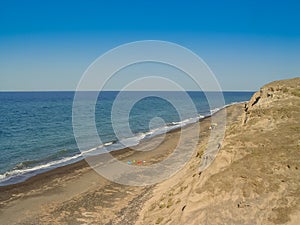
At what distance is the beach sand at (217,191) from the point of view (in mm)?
9000

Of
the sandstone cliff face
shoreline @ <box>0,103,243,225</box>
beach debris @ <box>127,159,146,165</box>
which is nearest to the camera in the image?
the sandstone cliff face

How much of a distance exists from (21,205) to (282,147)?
14198 mm

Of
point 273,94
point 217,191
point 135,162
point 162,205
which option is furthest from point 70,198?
point 273,94

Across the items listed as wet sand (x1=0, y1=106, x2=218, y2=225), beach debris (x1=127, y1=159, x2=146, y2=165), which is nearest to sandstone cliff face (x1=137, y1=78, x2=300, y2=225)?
wet sand (x1=0, y1=106, x2=218, y2=225)

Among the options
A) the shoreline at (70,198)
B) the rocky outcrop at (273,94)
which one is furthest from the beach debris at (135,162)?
the rocky outcrop at (273,94)

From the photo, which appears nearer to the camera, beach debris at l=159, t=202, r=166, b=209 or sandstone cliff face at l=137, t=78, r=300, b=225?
sandstone cliff face at l=137, t=78, r=300, b=225

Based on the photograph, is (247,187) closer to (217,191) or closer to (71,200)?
(217,191)

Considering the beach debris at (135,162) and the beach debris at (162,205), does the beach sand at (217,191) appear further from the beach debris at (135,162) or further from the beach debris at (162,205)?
the beach debris at (135,162)

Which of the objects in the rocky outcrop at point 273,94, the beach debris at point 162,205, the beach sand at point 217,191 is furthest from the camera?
the rocky outcrop at point 273,94

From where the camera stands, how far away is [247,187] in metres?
9.48

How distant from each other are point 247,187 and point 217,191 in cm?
107

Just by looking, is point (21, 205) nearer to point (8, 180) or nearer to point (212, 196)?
point (8, 180)

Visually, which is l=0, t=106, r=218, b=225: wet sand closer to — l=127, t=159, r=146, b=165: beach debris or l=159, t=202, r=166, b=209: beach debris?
l=159, t=202, r=166, b=209: beach debris

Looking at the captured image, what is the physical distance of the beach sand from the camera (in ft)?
29.5
